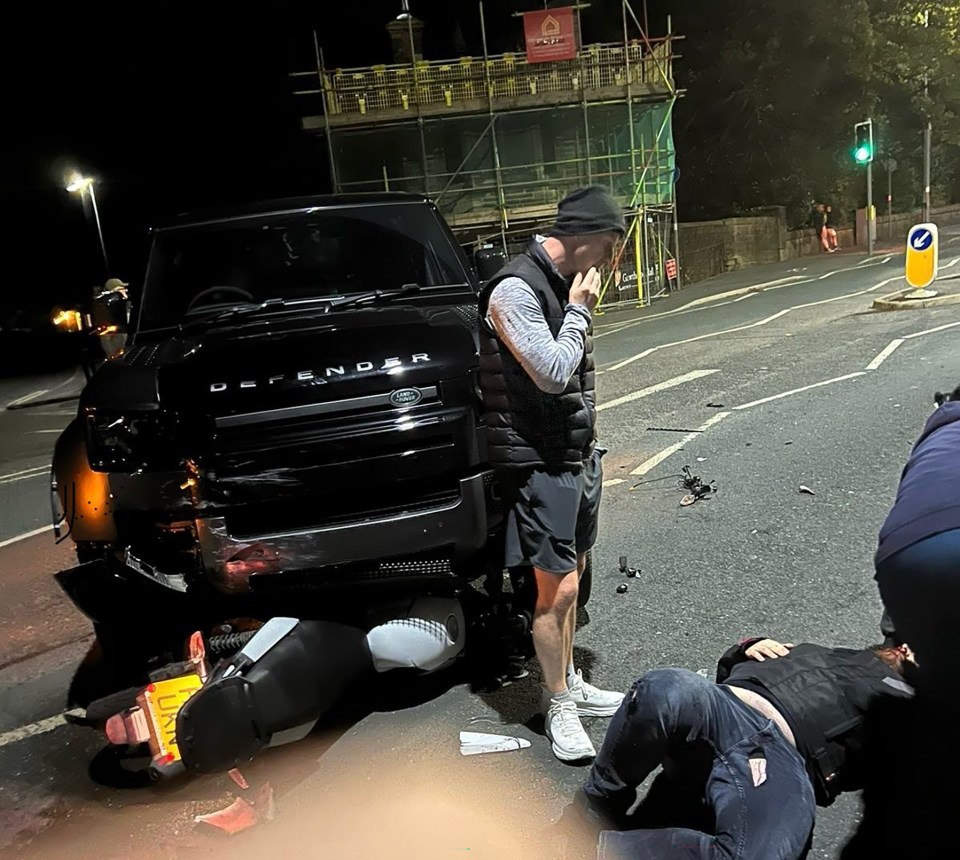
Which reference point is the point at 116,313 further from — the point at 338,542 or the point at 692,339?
the point at 692,339

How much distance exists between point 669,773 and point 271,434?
1.77 m

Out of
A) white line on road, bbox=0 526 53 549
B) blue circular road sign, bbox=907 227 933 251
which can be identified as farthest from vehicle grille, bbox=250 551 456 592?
blue circular road sign, bbox=907 227 933 251

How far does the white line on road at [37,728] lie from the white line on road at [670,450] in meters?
4.02

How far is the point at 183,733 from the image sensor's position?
2680 mm

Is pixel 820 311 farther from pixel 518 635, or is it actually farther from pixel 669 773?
pixel 669 773

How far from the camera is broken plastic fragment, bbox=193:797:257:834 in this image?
2.64m

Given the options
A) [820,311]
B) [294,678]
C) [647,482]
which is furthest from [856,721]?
[820,311]

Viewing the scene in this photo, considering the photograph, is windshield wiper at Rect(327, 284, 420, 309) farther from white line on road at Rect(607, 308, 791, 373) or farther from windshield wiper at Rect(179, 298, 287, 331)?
white line on road at Rect(607, 308, 791, 373)

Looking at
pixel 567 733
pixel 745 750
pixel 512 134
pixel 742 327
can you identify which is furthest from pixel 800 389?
pixel 512 134

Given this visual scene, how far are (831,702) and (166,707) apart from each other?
7.23 feet

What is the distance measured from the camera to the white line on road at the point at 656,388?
8.37 metres

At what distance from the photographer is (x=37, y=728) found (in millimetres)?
3486

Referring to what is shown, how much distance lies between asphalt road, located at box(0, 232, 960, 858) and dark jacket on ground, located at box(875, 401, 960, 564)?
44.5 inches

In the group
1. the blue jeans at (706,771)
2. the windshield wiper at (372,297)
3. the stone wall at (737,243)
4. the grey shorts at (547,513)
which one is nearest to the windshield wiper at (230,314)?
the windshield wiper at (372,297)
